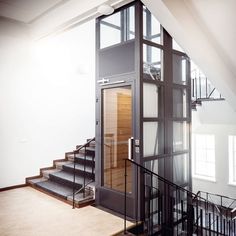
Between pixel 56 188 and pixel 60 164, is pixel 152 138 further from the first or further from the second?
pixel 60 164

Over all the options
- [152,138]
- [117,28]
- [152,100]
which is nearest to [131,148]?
[152,138]

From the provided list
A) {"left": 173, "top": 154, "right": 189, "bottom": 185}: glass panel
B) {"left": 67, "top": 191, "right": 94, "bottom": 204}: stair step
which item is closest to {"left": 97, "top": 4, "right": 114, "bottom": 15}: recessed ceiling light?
{"left": 173, "top": 154, "right": 189, "bottom": 185}: glass panel

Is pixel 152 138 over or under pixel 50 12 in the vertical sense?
under

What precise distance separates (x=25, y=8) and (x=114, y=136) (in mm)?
2977

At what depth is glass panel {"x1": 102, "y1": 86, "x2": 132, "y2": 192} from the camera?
13.4 feet

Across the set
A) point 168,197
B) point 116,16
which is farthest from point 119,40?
point 168,197

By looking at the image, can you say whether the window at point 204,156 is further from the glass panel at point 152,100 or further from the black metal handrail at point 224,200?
the glass panel at point 152,100

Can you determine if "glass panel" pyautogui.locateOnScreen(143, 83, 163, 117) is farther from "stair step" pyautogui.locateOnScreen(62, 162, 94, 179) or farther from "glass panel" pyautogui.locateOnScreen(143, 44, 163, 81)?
"stair step" pyautogui.locateOnScreen(62, 162, 94, 179)

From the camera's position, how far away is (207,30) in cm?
→ 362

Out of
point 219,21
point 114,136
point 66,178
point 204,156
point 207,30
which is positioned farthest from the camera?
point 204,156

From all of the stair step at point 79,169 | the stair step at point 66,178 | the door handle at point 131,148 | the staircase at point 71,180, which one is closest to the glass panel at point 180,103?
the door handle at point 131,148

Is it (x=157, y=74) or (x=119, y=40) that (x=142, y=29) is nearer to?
(x=119, y=40)

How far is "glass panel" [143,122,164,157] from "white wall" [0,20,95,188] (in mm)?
2924

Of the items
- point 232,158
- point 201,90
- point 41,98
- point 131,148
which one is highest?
point 201,90
